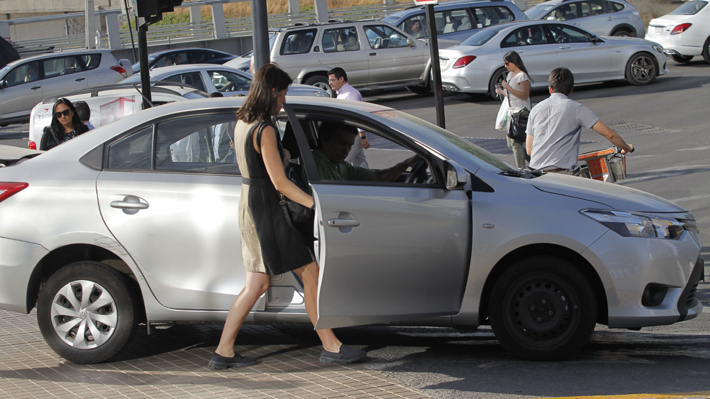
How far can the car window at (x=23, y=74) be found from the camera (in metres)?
20.1

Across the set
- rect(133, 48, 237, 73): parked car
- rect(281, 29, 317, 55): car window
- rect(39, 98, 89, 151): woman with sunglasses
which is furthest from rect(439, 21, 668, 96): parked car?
rect(39, 98, 89, 151): woman with sunglasses

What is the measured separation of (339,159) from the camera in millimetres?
5520

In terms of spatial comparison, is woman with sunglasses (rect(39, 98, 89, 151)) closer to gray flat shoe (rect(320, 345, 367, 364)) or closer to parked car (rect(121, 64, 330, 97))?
gray flat shoe (rect(320, 345, 367, 364))

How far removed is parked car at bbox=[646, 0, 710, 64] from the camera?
20.2 meters

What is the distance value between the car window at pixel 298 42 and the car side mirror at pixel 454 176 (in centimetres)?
1438

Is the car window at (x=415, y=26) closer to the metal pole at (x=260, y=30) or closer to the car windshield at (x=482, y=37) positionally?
the car windshield at (x=482, y=37)

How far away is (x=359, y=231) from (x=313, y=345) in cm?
123

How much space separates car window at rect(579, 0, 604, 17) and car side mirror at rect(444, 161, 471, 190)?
18607mm

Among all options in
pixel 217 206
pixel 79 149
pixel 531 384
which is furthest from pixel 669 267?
pixel 79 149

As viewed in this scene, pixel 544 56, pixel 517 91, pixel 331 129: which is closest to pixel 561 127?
pixel 517 91

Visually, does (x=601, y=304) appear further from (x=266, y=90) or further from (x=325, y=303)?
(x=266, y=90)

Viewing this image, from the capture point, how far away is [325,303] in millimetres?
4758

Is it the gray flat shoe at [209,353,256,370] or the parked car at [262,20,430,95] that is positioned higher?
the parked car at [262,20,430,95]

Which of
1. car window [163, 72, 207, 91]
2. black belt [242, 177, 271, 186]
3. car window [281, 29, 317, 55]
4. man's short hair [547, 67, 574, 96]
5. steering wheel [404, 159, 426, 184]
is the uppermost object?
car window [281, 29, 317, 55]
